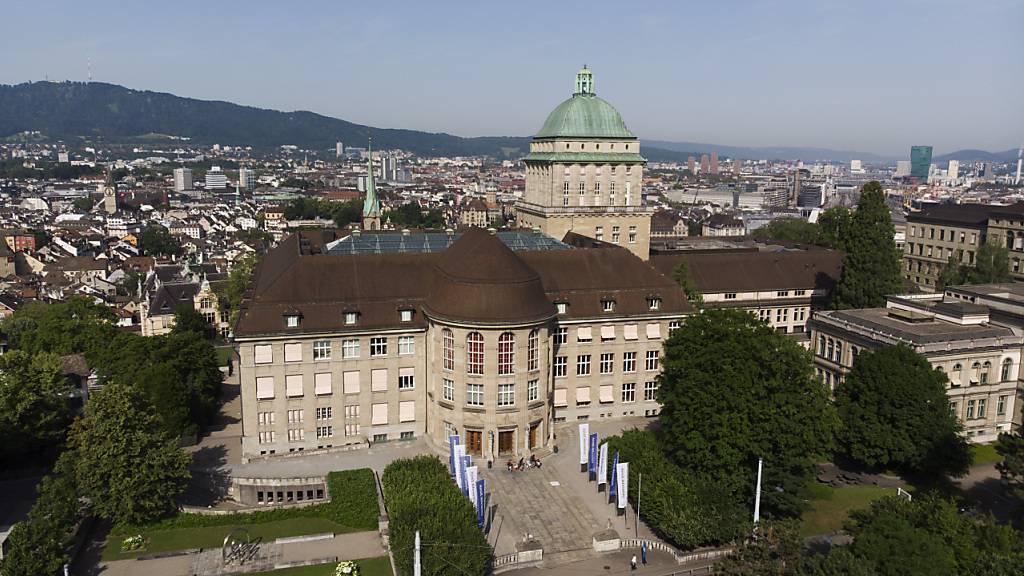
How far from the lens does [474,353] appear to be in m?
59.4

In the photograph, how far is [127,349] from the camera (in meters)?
73.1

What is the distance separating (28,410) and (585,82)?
69.9m

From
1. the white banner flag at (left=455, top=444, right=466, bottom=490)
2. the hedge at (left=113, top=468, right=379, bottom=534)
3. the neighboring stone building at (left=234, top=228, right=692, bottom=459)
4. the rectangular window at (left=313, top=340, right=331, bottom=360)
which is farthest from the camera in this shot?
the rectangular window at (left=313, top=340, right=331, bottom=360)

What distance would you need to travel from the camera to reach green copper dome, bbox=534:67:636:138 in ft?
303

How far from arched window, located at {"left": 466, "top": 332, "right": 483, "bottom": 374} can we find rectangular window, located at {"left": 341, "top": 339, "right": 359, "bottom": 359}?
10.00 m

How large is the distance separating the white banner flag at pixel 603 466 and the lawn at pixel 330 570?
54.4 ft

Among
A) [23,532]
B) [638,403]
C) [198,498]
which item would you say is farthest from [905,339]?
[23,532]

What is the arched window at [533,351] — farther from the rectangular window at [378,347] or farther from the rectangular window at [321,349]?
the rectangular window at [321,349]

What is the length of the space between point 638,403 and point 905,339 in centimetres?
2338

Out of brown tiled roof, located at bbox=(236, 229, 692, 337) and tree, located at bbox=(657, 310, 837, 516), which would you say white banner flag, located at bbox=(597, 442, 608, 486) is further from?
brown tiled roof, located at bbox=(236, 229, 692, 337)

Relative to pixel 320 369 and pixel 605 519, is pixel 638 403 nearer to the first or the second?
pixel 605 519

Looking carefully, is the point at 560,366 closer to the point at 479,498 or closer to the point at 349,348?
the point at 349,348

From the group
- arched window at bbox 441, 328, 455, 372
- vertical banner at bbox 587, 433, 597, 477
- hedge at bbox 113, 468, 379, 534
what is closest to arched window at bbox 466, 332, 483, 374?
arched window at bbox 441, 328, 455, 372

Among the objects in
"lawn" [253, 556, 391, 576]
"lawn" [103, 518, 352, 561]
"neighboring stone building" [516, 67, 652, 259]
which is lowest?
"lawn" [103, 518, 352, 561]
